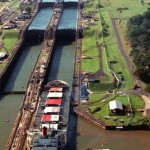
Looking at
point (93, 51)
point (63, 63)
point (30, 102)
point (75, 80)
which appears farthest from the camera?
point (93, 51)

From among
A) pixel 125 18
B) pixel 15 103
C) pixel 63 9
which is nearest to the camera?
pixel 15 103

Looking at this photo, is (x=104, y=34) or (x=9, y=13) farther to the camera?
(x=9, y=13)

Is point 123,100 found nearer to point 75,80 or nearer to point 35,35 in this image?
point 75,80

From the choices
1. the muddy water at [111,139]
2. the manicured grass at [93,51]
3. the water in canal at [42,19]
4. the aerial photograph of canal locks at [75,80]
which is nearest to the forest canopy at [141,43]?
the aerial photograph of canal locks at [75,80]

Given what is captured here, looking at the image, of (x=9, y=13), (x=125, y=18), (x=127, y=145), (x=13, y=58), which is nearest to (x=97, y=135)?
(x=127, y=145)

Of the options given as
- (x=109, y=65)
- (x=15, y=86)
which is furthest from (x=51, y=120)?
(x=109, y=65)

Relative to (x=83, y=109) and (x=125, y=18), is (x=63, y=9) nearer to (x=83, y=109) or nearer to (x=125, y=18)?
(x=125, y=18)

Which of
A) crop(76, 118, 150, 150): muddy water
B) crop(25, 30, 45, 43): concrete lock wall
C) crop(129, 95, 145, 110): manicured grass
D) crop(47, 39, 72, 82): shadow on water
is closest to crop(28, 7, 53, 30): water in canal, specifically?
crop(25, 30, 45, 43): concrete lock wall
